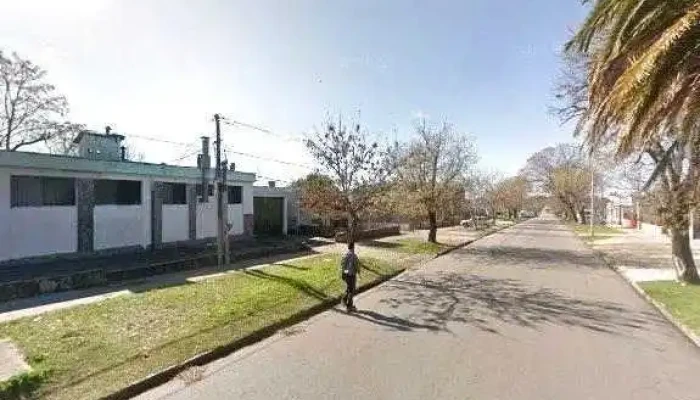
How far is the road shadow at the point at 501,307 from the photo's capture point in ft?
31.4

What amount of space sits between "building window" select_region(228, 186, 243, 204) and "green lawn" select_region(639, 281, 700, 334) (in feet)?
72.7

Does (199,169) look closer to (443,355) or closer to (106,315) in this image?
(106,315)

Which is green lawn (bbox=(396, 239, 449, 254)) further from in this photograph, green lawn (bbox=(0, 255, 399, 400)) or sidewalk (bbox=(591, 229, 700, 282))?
green lawn (bbox=(0, 255, 399, 400))

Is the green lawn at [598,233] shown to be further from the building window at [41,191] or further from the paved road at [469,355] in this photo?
the building window at [41,191]

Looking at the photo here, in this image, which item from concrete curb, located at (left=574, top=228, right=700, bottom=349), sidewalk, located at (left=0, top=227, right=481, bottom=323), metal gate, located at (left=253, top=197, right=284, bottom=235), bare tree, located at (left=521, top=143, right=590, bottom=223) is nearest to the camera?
concrete curb, located at (left=574, top=228, right=700, bottom=349)

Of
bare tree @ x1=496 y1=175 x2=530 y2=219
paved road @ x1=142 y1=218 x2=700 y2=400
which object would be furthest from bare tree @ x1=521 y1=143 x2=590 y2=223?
paved road @ x1=142 y1=218 x2=700 y2=400

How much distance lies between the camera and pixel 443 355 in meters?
7.34

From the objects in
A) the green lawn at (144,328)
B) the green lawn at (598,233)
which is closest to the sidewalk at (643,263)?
the green lawn at (144,328)

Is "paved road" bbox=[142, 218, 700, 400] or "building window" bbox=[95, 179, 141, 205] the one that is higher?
"building window" bbox=[95, 179, 141, 205]

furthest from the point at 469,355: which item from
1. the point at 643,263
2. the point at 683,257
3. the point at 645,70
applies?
the point at 643,263

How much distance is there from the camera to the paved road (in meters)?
5.98

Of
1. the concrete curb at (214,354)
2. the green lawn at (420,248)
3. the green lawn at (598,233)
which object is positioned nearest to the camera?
the concrete curb at (214,354)

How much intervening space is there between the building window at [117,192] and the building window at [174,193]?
194 cm

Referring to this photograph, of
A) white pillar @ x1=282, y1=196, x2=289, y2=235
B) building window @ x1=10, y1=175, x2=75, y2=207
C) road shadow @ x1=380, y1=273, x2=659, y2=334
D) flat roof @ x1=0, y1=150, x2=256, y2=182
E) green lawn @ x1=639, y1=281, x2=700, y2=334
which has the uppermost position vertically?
flat roof @ x1=0, y1=150, x2=256, y2=182
